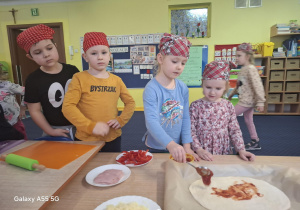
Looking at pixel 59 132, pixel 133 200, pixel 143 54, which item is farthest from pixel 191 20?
pixel 133 200

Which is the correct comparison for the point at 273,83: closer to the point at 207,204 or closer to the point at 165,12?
the point at 165,12

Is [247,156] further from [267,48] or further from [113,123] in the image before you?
[267,48]

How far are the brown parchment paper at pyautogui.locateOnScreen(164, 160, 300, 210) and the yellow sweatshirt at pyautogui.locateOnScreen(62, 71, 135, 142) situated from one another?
1.85 feet

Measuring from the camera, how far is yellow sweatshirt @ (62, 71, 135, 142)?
114 centimetres

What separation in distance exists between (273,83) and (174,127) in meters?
4.34

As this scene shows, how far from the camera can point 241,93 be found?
2.71 m

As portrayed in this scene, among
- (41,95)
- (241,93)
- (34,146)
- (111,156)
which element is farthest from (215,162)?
(241,93)

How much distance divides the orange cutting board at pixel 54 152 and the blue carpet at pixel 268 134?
5.99ft

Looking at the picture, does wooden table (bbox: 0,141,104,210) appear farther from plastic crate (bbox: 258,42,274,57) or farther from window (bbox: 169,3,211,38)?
plastic crate (bbox: 258,42,274,57)

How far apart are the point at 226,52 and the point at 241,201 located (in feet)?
14.7

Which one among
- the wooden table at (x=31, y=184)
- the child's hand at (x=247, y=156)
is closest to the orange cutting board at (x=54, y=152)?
the wooden table at (x=31, y=184)

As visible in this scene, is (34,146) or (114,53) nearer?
(34,146)

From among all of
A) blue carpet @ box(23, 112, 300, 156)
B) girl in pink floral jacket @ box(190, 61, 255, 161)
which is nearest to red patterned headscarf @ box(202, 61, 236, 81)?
girl in pink floral jacket @ box(190, 61, 255, 161)

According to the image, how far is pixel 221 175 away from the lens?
2.80ft
